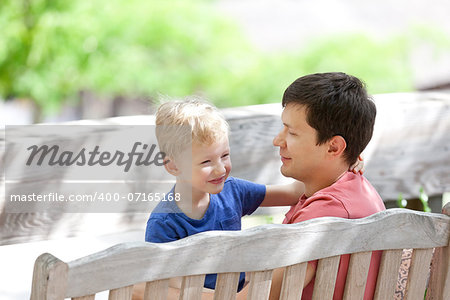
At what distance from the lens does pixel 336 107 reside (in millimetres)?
1508

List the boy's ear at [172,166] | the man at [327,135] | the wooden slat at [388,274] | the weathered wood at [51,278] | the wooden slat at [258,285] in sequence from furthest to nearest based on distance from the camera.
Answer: the boy's ear at [172,166] < the man at [327,135] < the wooden slat at [388,274] < the wooden slat at [258,285] < the weathered wood at [51,278]

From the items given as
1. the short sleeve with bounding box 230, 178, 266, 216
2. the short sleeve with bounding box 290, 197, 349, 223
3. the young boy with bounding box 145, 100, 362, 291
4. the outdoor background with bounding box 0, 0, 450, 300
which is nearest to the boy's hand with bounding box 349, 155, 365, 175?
the young boy with bounding box 145, 100, 362, 291

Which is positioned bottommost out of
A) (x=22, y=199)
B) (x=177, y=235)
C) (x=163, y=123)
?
(x=177, y=235)

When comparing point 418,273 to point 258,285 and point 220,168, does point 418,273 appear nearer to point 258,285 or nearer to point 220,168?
point 258,285

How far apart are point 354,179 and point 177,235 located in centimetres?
44

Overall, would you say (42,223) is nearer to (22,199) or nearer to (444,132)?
(22,199)

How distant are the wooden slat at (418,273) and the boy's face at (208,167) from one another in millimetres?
486

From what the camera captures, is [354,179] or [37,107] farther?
[37,107]

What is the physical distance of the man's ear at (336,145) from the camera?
59.7 inches

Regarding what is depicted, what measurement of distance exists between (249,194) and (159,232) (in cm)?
36

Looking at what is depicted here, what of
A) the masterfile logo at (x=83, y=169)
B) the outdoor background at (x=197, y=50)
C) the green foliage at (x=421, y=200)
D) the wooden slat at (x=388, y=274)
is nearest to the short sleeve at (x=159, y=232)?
the masterfile logo at (x=83, y=169)

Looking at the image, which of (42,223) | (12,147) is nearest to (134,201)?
(42,223)

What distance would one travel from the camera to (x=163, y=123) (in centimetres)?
160

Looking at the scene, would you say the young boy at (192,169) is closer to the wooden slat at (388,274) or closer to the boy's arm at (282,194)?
the boy's arm at (282,194)
